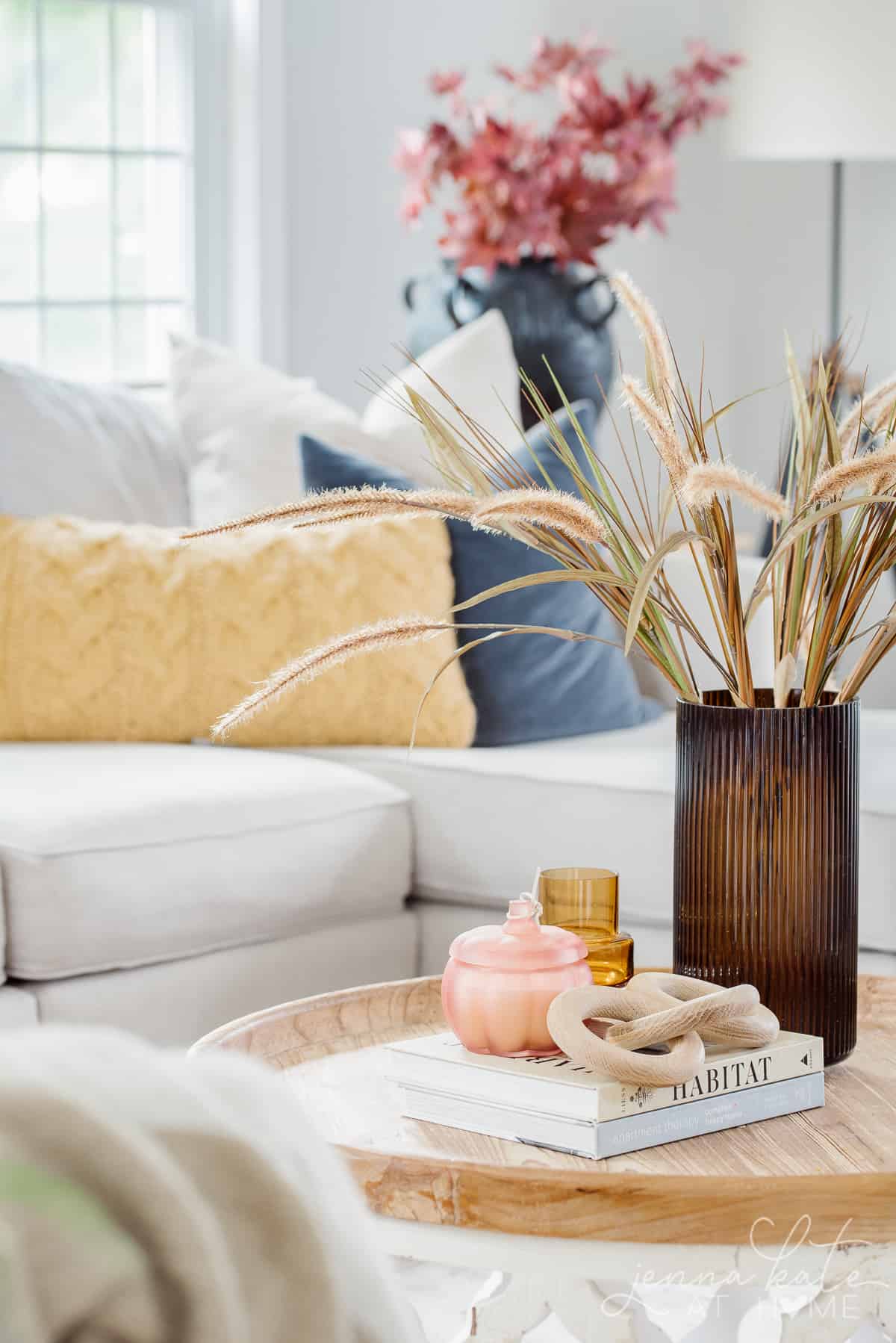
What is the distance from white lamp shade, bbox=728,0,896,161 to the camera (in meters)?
3.44

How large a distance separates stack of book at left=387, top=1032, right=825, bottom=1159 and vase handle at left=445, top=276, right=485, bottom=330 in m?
2.44

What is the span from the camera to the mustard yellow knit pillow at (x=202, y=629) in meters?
2.31

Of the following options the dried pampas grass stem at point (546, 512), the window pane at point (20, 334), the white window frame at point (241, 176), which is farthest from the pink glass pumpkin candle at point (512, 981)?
the white window frame at point (241, 176)

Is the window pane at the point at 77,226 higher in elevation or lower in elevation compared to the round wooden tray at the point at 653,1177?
higher

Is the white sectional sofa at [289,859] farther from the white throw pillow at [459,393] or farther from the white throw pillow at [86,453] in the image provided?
the white throw pillow at [459,393]

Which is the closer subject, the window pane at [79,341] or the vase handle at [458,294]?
the vase handle at [458,294]

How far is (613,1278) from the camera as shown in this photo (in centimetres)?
101

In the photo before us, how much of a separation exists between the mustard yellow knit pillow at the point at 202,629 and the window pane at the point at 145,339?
4.91 feet

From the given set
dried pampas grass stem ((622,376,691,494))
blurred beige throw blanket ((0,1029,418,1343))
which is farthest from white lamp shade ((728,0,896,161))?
blurred beige throw blanket ((0,1029,418,1343))

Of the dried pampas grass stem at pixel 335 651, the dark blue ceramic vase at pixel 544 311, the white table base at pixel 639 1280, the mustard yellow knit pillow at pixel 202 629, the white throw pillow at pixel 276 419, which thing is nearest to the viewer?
the white table base at pixel 639 1280

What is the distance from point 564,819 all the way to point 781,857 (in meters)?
0.89

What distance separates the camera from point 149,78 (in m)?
3.74

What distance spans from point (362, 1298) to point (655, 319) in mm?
966

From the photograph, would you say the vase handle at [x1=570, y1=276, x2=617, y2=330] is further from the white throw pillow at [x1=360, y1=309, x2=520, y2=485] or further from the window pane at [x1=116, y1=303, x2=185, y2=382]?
the window pane at [x1=116, y1=303, x2=185, y2=382]
